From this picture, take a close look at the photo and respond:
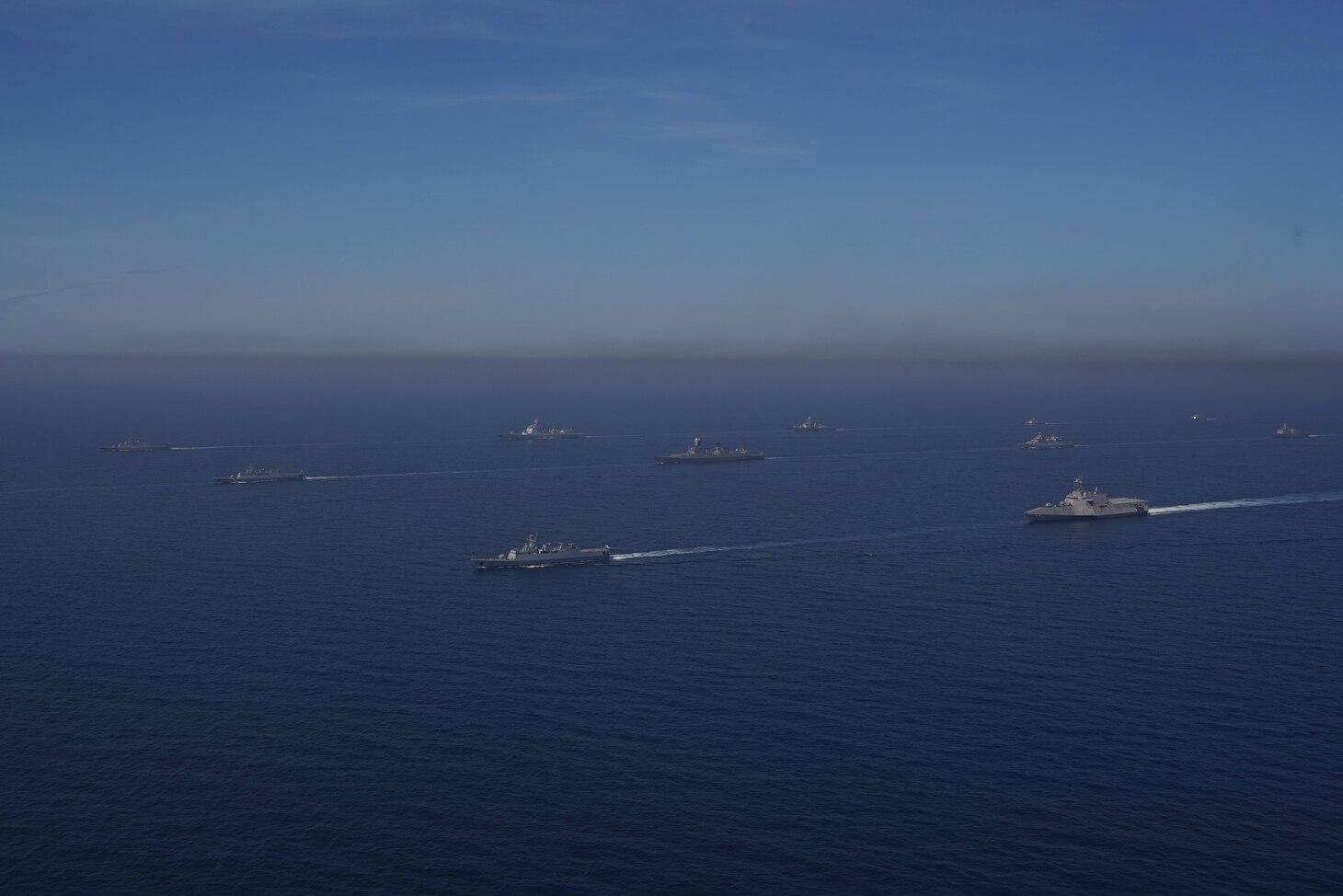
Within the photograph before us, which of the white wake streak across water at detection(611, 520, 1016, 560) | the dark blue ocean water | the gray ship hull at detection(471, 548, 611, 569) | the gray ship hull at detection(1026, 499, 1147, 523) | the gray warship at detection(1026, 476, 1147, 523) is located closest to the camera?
the dark blue ocean water

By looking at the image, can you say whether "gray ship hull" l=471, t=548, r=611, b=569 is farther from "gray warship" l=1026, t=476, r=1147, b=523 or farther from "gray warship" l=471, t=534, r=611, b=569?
"gray warship" l=1026, t=476, r=1147, b=523

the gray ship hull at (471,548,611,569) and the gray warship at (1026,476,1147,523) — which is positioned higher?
the gray warship at (1026,476,1147,523)

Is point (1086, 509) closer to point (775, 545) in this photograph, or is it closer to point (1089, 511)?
point (1089, 511)

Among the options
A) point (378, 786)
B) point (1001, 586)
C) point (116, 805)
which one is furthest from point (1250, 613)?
point (116, 805)

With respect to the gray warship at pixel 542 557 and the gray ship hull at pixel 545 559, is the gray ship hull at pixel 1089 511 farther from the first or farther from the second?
the gray ship hull at pixel 545 559

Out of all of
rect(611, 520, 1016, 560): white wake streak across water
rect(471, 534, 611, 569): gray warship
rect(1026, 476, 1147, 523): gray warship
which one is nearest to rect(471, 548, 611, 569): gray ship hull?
rect(471, 534, 611, 569): gray warship

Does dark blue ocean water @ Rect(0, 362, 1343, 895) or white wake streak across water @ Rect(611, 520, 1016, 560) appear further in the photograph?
white wake streak across water @ Rect(611, 520, 1016, 560)

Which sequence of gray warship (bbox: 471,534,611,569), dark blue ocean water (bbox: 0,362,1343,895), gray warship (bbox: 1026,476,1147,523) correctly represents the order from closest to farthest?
dark blue ocean water (bbox: 0,362,1343,895) < gray warship (bbox: 471,534,611,569) < gray warship (bbox: 1026,476,1147,523)
